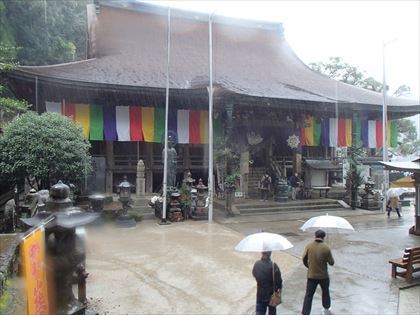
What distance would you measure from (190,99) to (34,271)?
15839 millimetres

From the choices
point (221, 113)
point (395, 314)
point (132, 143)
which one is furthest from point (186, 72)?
point (395, 314)

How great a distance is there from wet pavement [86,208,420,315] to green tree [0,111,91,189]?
2.42 metres

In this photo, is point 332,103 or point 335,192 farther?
point 335,192

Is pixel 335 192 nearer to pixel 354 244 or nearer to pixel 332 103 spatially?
pixel 332 103

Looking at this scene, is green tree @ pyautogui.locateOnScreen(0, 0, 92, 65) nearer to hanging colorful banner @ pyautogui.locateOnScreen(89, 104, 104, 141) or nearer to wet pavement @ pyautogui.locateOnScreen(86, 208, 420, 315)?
hanging colorful banner @ pyautogui.locateOnScreen(89, 104, 104, 141)

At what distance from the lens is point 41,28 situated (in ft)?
90.2

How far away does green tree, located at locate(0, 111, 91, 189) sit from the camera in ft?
36.9

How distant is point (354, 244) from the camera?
1083 centimetres

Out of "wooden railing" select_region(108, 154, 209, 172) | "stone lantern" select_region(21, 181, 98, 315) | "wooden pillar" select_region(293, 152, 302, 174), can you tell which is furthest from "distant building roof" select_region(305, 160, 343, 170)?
"stone lantern" select_region(21, 181, 98, 315)

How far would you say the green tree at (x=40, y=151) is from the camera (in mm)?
11250

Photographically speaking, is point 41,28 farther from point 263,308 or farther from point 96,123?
point 263,308

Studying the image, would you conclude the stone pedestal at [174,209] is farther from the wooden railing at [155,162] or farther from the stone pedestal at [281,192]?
the stone pedestal at [281,192]

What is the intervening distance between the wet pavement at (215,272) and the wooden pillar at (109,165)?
529 centimetres

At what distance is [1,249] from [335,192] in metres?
16.8
